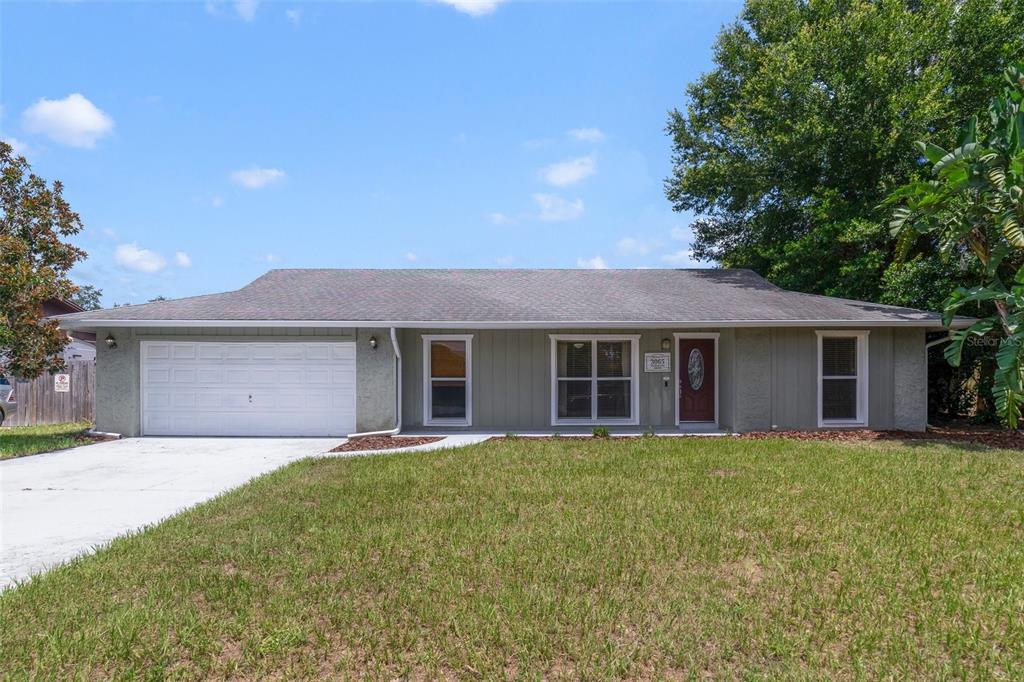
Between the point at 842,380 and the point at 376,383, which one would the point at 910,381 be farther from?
the point at 376,383

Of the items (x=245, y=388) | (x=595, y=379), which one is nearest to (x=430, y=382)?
(x=595, y=379)

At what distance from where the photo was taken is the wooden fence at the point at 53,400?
14797 mm

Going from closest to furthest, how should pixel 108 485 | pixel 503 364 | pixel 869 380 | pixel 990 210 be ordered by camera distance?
pixel 108 485 → pixel 990 210 → pixel 869 380 → pixel 503 364

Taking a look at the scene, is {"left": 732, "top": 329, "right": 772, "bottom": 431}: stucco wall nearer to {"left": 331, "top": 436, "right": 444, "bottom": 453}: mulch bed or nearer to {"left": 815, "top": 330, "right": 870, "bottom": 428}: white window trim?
{"left": 815, "top": 330, "right": 870, "bottom": 428}: white window trim

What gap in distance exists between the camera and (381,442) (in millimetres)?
10117

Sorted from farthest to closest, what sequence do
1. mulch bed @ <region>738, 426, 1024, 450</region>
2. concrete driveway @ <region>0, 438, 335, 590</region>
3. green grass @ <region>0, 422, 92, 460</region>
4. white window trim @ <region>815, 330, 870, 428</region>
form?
white window trim @ <region>815, 330, 870, 428</region>
mulch bed @ <region>738, 426, 1024, 450</region>
green grass @ <region>0, 422, 92, 460</region>
concrete driveway @ <region>0, 438, 335, 590</region>

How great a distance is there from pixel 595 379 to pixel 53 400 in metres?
14.8

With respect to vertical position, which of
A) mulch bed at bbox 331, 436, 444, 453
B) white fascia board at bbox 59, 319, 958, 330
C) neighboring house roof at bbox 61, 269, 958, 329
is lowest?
mulch bed at bbox 331, 436, 444, 453

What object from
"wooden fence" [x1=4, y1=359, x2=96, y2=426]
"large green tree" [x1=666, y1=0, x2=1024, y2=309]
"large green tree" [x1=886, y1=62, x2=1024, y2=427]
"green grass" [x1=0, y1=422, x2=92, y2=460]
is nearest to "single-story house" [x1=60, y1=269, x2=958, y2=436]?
"green grass" [x1=0, y1=422, x2=92, y2=460]

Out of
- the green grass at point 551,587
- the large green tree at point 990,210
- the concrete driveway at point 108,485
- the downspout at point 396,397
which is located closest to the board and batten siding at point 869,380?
the large green tree at point 990,210

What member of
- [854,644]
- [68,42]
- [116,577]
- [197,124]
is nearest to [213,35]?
[68,42]

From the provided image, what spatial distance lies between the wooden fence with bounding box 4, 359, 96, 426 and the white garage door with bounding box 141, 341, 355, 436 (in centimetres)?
600

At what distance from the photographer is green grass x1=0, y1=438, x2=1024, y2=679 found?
307 cm

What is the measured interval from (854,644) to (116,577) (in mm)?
5076
